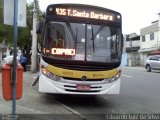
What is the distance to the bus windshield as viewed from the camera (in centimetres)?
1216

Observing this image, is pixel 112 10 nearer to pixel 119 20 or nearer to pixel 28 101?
pixel 119 20

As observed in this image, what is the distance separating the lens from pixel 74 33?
12.3 meters

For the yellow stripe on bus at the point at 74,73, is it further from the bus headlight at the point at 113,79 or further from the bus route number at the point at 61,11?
the bus route number at the point at 61,11

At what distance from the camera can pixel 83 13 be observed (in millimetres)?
12547

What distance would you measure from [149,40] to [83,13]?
4941 cm

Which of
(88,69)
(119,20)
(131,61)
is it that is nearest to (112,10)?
(119,20)

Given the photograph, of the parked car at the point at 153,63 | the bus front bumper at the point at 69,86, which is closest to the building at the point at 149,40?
the parked car at the point at 153,63

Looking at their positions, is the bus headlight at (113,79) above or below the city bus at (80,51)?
below

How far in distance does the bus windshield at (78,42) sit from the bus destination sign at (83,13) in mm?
280

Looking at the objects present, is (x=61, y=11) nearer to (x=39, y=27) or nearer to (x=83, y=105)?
(x=39, y=27)

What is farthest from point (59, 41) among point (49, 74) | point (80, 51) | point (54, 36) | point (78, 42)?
point (49, 74)

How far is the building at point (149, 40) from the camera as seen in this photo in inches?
2264

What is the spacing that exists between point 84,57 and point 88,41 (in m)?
0.56

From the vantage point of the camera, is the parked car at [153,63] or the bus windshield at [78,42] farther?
the parked car at [153,63]
